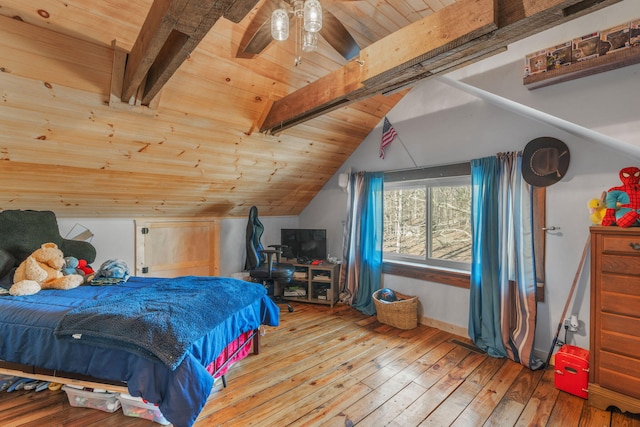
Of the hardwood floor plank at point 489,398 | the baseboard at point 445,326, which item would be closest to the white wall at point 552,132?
the baseboard at point 445,326

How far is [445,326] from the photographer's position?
3.34 metres

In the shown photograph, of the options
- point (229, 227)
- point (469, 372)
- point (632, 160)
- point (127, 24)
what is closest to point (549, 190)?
point (632, 160)

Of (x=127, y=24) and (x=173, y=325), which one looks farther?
(x=127, y=24)

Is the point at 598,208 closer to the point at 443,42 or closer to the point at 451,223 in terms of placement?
the point at 451,223

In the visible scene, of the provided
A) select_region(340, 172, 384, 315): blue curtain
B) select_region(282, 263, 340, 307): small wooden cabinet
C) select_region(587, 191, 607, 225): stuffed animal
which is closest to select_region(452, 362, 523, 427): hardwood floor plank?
select_region(587, 191, 607, 225): stuffed animal

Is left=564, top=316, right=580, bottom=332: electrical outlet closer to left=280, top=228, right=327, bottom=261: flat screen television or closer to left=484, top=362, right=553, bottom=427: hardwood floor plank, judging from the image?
left=484, top=362, right=553, bottom=427: hardwood floor plank

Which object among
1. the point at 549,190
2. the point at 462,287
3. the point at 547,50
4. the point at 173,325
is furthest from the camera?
the point at 462,287

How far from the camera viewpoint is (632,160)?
2.24 meters

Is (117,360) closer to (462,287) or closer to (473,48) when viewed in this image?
→ (473,48)

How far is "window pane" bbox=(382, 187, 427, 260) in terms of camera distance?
Answer: 12.2ft

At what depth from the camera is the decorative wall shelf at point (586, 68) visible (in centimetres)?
204

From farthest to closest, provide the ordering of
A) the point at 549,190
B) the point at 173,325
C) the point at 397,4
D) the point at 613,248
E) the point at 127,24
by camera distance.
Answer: the point at 549,190 < the point at 397,4 < the point at 613,248 < the point at 127,24 < the point at 173,325

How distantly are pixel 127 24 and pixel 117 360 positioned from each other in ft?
6.44

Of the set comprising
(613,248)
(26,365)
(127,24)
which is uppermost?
(127,24)
